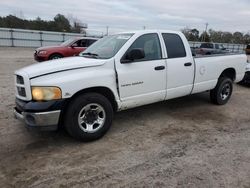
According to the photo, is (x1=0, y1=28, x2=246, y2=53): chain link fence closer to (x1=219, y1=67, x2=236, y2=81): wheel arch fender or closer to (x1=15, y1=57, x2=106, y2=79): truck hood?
(x1=219, y1=67, x2=236, y2=81): wheel arch fender

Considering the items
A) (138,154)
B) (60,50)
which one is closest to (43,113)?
(138,154)

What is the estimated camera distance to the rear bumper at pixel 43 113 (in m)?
3.52

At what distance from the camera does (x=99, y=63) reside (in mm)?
4062

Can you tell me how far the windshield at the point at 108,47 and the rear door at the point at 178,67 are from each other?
93 centimetres

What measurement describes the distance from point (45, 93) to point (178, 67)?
9.20ft

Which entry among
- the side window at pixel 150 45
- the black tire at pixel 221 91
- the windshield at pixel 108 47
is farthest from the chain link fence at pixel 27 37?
Result: the side window at pixel 150 45

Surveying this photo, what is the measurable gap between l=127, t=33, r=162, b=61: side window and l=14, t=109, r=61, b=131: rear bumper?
6.45ft

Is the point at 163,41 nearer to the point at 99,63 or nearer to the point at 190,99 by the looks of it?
the point at 99,63

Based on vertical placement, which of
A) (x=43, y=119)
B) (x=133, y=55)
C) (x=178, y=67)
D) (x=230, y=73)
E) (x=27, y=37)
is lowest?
(x=43, y=119)

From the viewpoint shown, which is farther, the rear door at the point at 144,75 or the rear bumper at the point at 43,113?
the rear door at the point at 144,75

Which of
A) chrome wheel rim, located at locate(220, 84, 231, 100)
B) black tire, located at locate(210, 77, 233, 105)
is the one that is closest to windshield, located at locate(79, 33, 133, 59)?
black tire, located at locate(210, 77, 233, 105)

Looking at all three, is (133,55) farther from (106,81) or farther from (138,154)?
(138,154)

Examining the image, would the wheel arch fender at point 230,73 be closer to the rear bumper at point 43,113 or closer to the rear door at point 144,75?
the rear door at point 144,75

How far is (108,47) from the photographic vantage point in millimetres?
4715
